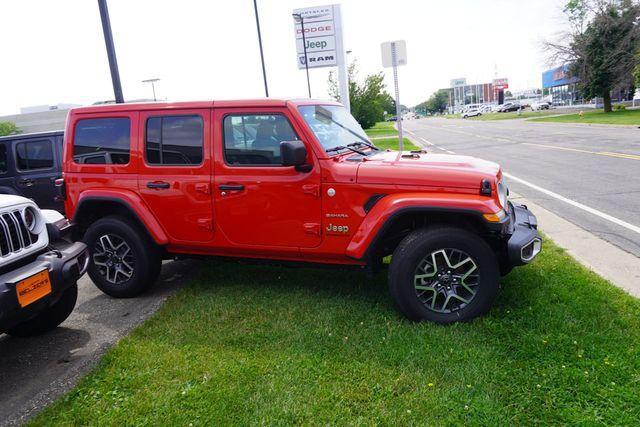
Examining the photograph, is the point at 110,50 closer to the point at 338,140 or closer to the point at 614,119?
the point at 338,140

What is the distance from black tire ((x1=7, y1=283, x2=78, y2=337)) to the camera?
4.24 m

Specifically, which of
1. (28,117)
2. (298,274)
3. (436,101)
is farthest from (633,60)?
(436,101)

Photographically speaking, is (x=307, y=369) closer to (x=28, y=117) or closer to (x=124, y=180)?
(x=124, y=180)

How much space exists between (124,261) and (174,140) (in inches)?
55.3

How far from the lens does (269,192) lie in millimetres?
4238

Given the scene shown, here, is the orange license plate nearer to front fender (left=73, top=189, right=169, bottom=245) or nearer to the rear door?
front fender (left=73, top=189, right=169, bottom=245)

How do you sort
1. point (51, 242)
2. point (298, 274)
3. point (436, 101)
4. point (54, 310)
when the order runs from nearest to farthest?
point (51, 242), point (54, 310), point (298, 274), point (436, 101)

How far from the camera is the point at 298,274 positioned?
17.2 feet

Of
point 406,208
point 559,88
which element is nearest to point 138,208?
point 406,208

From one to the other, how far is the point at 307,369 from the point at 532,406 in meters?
1.46

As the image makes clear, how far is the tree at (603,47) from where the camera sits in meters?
36.8

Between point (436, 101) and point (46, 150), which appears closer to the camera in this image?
point (46, 150)

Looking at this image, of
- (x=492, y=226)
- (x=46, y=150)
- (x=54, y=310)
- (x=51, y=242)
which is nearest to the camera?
(x=492, y=226)

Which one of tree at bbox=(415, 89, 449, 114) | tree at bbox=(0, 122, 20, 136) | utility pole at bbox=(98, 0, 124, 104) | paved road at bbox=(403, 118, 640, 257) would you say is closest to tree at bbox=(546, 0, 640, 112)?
paved road at bbox=(403, 118, 640, 257)
